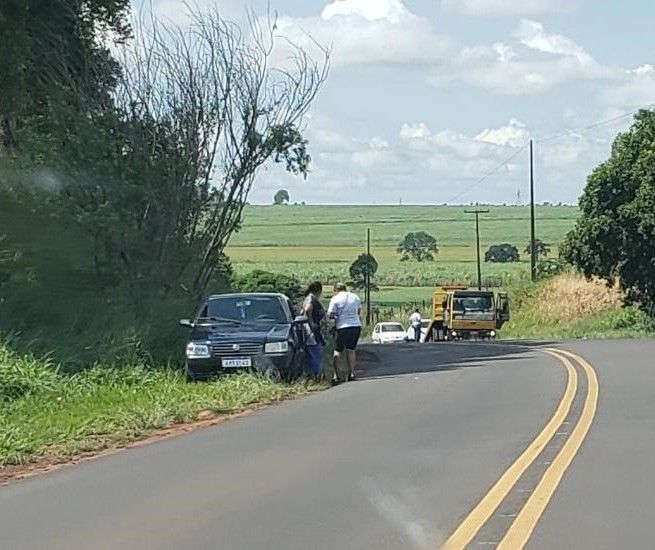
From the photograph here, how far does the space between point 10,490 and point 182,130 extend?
1712 centimetres

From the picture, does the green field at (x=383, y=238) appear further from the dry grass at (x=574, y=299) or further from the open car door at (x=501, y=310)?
the open car door at (x=501, y=310)

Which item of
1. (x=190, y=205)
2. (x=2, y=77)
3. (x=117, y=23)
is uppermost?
(x=117, y=23)

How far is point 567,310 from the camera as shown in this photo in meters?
63.0

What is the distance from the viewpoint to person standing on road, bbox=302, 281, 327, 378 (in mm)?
22547

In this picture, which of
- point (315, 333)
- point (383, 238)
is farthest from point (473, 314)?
point (383, 238)

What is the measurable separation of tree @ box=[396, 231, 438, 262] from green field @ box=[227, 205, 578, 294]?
102 centimetres

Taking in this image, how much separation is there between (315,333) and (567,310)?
41.9 meters

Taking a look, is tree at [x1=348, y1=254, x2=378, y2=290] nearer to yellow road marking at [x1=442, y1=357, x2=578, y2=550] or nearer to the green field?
the green field

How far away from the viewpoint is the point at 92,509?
1029 cm

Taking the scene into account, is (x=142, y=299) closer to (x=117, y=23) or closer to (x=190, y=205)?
(x=190, y=205)

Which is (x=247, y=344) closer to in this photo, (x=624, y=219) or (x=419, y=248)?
(x=624, y=219)

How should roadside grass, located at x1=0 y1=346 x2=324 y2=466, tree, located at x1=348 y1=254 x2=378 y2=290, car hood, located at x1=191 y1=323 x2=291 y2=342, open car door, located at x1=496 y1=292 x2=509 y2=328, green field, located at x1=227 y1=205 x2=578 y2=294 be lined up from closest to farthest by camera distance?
roadside grass, located at x1=0 y1=346 x2=324 y2=466
car hood, located at x1=191 y1=323 x2=291 y2=342
open car door, located at x1=496 y1=292 x2=509 y2=328
tree, located at x1=348 y1=254 x2=378 y2=290
green field, located at x1=227 y1=205 x2=578 y2=294

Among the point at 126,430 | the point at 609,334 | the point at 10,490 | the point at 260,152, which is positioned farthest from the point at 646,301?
the point at 10,490

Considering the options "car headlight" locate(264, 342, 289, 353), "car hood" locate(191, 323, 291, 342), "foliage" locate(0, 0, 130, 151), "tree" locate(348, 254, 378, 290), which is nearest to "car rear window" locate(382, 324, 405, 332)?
"tree" locate(348, 254, 378, 290)
